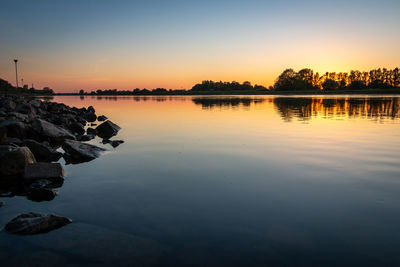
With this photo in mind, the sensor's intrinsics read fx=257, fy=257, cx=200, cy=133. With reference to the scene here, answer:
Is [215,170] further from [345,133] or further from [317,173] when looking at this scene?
[345,133]

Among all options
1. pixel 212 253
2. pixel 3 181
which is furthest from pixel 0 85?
pixel 212 253

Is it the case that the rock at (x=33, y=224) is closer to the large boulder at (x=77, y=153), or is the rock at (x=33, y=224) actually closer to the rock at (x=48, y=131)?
the large boulder at (x=77, y=153)

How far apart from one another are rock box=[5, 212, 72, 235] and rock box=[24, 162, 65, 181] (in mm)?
2682

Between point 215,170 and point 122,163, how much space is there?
3552mm

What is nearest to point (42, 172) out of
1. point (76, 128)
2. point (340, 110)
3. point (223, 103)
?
point (76, 128)

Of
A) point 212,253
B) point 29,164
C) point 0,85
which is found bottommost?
point 212,253

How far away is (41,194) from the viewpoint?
244 inches

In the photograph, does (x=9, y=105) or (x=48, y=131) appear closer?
(x=48, y=131)

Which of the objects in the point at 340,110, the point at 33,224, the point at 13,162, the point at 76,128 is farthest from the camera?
the point at 340,110

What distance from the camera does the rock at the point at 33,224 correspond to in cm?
457

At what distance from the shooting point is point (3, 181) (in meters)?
7.30

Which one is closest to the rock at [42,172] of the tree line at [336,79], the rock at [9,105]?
the rock at [9,105]

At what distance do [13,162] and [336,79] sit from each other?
694 ft

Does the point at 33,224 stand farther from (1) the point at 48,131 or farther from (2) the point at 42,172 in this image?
(1) the point at 48,131
